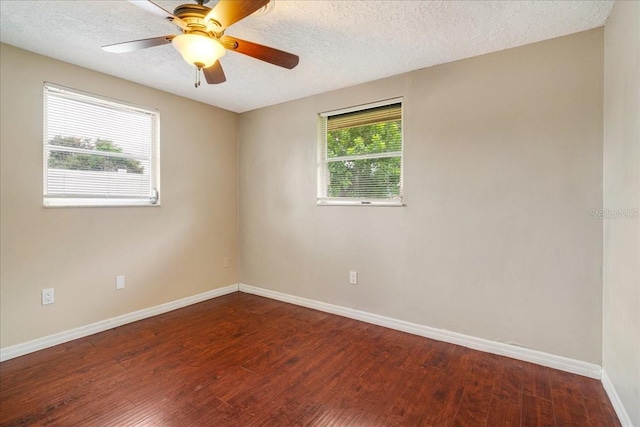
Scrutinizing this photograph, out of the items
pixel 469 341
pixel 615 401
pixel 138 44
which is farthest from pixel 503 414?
pixel 138 44

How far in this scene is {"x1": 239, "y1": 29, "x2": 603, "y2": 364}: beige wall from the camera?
212cm

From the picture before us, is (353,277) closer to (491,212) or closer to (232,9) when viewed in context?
(491,212)

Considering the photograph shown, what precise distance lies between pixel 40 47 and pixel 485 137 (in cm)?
355

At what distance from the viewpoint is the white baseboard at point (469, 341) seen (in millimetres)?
2127

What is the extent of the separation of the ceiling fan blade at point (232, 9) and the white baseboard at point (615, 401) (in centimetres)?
272

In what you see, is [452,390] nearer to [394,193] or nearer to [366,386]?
[366,386]

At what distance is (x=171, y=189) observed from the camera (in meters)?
3.39

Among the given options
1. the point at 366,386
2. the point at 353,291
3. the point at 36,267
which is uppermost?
the point at 36,267

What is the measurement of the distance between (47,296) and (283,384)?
7.00 feet

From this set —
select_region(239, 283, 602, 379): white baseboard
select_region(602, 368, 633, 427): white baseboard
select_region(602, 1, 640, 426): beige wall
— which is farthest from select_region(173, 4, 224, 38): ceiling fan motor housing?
select_region(602, 368, 633, 427): white baseboard

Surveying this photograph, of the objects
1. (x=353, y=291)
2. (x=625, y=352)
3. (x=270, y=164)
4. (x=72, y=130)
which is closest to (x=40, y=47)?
(x=72, y=130)

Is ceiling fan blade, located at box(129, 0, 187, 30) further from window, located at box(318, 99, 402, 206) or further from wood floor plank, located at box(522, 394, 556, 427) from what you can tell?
wood floor plank, located at box(522, 394, 556, 427)

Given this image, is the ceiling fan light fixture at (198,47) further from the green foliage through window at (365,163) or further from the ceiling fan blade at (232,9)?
the green foliage through window at (365,163)

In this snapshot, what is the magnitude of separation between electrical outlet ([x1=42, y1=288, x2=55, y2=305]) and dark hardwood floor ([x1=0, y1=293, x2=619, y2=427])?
0.39 meters
